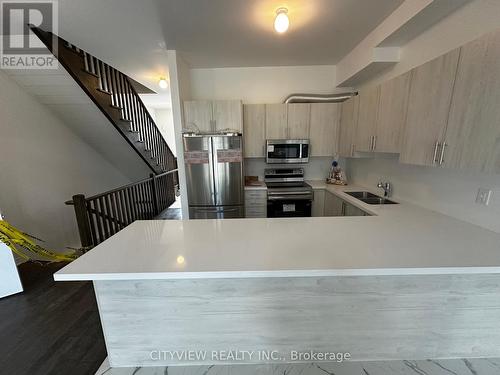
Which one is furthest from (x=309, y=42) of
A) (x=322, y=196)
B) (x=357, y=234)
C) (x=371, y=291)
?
(x=371, y=291)

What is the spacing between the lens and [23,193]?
119 inches

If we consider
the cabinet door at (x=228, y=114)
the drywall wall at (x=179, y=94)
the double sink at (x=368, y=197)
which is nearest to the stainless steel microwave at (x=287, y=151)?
the cabinet door at (x=228, y=114)

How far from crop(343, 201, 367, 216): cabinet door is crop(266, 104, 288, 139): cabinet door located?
1.52 m

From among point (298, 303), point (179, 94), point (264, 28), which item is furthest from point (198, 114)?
point (298, 303)

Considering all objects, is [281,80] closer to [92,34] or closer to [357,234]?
[92,34]

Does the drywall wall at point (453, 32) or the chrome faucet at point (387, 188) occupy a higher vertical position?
the drywall wall at point (453, 32)

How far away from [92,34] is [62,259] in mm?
2985

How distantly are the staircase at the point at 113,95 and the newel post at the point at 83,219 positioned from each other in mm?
1434

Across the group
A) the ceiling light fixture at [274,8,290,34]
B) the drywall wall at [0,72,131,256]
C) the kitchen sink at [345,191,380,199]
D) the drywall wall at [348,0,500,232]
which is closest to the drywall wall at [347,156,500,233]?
the drywall wall at [348,0,500,232]

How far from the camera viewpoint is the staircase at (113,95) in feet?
8.29

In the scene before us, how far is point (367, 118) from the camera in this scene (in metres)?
2.54

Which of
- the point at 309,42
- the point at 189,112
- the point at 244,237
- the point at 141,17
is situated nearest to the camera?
the point at 244,237

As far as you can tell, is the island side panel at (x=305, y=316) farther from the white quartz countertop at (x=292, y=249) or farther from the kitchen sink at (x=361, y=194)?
the kitchen sink at (x=361, y=194)

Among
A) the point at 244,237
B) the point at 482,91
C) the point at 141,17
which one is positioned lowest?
the point at 244,237
